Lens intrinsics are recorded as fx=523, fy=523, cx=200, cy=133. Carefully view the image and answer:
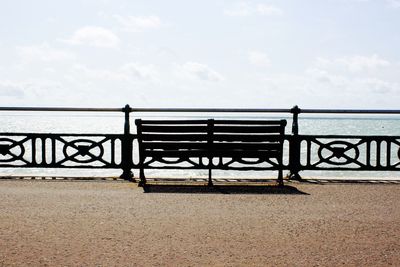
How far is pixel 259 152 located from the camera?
801 centimetres

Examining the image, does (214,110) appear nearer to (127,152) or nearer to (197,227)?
(127,152)

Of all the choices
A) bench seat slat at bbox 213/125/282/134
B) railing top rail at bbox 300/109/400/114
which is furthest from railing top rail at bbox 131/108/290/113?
bench seat slat at bbox 213/125/282/134

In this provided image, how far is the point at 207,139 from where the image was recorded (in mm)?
8016

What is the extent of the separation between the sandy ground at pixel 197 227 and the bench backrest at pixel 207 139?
84cm

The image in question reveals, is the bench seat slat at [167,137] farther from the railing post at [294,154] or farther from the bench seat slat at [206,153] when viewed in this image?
the railing post at [294,154]

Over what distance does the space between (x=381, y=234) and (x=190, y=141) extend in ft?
12.6

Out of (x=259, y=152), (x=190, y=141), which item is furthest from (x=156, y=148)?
(x=259, y=152)

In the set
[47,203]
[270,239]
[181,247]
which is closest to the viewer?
[181,247]

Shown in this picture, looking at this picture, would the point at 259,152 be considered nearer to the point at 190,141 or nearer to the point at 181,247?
the point at 190,141

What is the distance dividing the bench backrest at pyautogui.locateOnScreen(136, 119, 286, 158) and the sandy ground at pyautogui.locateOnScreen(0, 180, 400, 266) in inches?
33.0

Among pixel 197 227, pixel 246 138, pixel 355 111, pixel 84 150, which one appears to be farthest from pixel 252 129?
pixel 197 227

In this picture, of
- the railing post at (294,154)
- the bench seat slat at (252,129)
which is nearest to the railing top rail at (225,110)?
the railing post at (294,154)

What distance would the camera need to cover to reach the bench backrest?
7977 millimetres

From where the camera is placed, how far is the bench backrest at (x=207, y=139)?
7.98 meters
